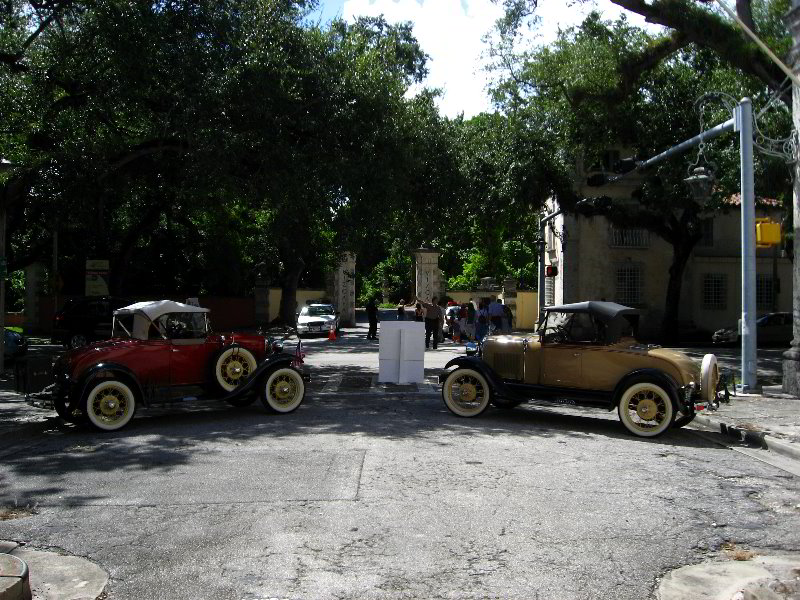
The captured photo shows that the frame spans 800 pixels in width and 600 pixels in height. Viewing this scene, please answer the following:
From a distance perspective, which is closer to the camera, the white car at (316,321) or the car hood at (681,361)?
the car hood at (681,361)

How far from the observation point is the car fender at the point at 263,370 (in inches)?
439

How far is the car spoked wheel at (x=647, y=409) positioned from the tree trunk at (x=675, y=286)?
20.9 m

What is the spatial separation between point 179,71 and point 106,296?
14.3 metres

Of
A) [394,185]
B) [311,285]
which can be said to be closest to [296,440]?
[394,185]

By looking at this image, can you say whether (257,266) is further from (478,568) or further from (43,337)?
(478,568)

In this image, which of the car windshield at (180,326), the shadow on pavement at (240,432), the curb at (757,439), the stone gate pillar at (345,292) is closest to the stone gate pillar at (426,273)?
the stone gate pillar at (345,292)

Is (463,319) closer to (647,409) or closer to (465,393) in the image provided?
(465,393)

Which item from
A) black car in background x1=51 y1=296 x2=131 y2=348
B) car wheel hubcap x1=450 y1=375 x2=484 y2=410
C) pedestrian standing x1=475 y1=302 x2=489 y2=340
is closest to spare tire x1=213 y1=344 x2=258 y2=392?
car wheel hubcap x1=450 y1=375 x2=484 y2=410

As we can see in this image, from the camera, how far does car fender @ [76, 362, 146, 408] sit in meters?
10.2

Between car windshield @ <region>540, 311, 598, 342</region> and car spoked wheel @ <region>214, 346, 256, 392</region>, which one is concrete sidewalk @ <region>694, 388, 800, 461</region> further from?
car spoked wheel @ <region>214, 346, 256, 392</region>

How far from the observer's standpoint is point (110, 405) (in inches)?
406

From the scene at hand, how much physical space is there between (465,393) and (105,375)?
492cm

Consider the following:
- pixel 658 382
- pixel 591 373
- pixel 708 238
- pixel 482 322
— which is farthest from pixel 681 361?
pixel 708 238

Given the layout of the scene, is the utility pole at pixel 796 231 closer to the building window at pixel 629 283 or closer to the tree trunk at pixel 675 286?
the tree trunk at pixel 675 286
